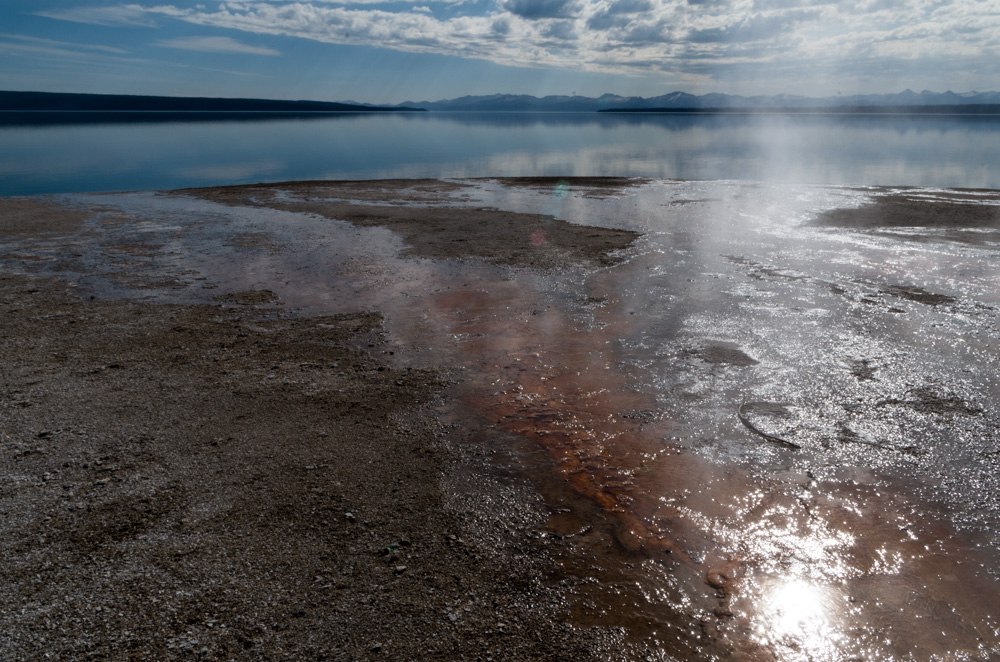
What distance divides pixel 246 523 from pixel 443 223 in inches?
475

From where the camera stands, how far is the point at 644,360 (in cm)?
669

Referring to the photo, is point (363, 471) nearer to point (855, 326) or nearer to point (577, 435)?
point (577, 435)

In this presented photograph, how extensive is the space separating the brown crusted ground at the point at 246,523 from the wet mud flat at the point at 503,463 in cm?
2

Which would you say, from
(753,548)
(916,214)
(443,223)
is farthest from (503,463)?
(916,214)

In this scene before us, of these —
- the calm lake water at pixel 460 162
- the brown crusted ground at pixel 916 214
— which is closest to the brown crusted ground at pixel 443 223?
the calm lake water at pixel 460 162

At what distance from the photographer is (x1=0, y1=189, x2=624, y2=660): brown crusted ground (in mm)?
3160

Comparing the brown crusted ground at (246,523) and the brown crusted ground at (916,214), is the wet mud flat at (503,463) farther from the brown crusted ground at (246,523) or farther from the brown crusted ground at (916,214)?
the brown crusted ground at (916,214)

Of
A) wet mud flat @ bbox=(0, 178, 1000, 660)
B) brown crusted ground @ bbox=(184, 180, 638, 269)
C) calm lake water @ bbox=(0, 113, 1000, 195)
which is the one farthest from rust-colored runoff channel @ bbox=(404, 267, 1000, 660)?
calm lake water @ bbox=(0, 113, 1000, 195)

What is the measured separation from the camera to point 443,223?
15.3m

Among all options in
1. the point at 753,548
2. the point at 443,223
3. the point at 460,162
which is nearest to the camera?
the point at 753,548

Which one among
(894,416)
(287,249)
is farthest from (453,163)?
(894,416)

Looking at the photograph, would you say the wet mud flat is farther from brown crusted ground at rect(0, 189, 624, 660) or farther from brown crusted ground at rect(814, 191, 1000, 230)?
brown crusted ground at rect(814, 191, 1000, 230)

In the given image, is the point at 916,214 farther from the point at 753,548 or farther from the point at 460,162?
the point at 460,162

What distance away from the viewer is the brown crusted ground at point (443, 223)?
12.0m
